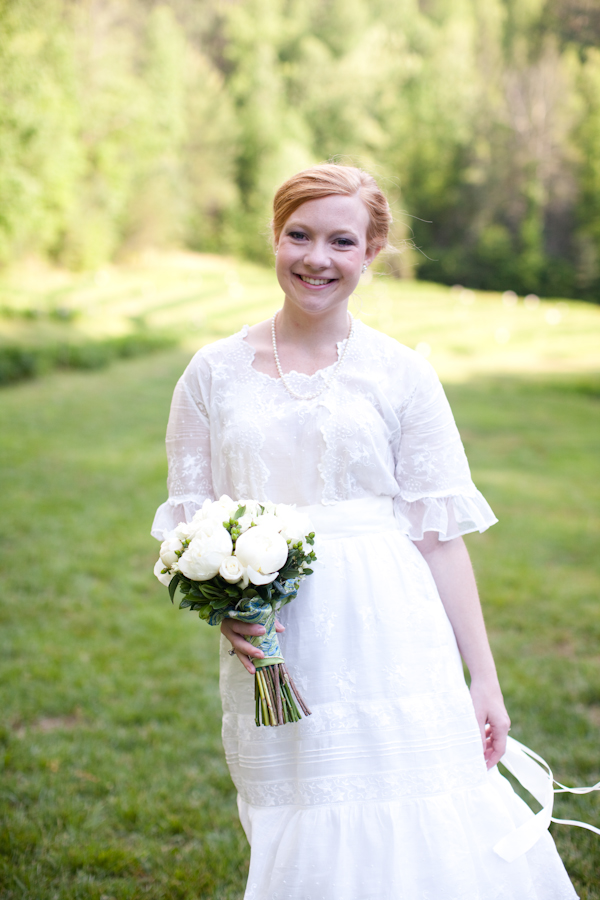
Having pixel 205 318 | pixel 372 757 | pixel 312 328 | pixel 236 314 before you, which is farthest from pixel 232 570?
pixel 236 314

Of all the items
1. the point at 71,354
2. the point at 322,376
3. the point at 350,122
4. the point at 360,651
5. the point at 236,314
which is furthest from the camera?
the point at 350,122

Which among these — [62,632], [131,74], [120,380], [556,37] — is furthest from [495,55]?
[62,632]

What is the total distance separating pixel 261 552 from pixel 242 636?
229mm

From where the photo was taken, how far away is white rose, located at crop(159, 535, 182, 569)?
63.1 inches

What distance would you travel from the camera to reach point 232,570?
1.52m

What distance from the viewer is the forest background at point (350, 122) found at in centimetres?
2142

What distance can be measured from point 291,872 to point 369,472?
Answer: 87cm

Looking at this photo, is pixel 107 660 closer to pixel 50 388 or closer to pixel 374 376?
pixel 374 376

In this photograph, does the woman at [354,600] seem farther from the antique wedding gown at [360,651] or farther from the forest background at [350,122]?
the forest background at [350,122]

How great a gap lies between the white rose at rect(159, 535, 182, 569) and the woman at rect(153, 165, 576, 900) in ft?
0.62

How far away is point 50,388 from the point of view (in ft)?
37.3

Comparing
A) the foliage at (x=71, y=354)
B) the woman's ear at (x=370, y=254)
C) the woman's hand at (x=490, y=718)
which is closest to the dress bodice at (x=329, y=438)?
the woman's ear at (x=370, y=254)

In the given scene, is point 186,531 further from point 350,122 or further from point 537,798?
point 350,122

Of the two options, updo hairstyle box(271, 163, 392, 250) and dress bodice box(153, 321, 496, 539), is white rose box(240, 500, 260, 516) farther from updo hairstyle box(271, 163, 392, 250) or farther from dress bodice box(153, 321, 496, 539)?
updo hairstyle box(271, 163, 392, 250)
